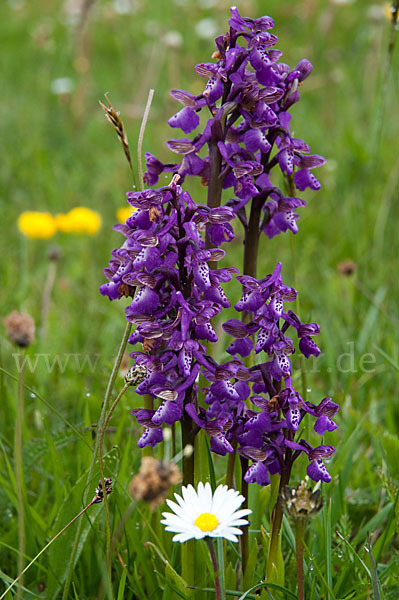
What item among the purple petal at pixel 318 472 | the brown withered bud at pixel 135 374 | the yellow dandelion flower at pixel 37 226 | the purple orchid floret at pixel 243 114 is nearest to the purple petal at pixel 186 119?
the purple orchid floret at pixel 243 114

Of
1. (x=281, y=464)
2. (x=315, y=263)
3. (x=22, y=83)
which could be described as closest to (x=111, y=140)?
(x=22, y=83)

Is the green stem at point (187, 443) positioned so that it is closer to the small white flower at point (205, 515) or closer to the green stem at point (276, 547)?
the small white flower at point (205, 515)

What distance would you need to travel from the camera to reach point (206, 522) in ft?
3.78

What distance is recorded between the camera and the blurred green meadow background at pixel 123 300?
1.63m

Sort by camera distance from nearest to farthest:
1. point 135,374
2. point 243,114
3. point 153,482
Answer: point 153,482
point 135,374
point 243,114

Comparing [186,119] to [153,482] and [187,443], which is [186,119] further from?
[153,482]

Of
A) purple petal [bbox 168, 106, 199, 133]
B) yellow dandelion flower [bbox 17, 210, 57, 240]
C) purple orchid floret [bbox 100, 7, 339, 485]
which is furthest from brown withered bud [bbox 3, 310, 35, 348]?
yellow dandelion flower [bbox 17, 210, 57, 240]

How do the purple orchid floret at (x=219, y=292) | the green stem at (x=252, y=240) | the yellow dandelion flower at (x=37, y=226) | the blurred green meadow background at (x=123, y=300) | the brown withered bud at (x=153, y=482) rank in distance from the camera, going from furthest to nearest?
the yellow dandelion flower at (x=37, y=226), the blurred green meadow background at (x=123, y=300), the green stem at (x=252, y=240), the purple orchid floret at (x=219, y=292), the brown withered bud at (x=153, y=482)

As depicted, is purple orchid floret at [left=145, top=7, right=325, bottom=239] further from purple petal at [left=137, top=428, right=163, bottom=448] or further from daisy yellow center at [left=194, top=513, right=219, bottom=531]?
daisy yellow center at [left=194, top=513, right=219, bottom=531]

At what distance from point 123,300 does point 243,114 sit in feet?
6.08

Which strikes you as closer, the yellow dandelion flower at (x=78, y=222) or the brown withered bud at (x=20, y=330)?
the brown withered bud at (x=20, y=330)

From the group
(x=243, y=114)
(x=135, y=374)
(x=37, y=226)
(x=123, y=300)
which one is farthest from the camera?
(x=37, y=226)

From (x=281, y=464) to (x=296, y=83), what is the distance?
2.56ft

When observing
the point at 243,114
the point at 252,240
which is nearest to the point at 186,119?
the point at 243,114
